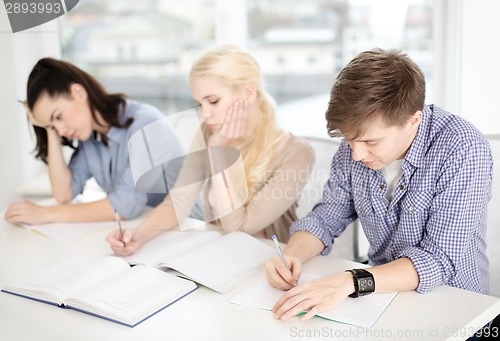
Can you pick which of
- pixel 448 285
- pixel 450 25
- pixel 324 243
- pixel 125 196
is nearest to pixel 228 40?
pixel 450 25

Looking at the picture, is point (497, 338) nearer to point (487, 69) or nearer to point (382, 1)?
point (487, 69)

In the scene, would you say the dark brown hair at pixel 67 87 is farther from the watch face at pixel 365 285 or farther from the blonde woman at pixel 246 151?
the watch face at pixel 365 285

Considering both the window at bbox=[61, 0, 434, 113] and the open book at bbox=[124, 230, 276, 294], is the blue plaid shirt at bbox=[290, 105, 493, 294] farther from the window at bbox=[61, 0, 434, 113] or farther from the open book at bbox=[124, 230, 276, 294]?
the window at bbox=[61, 0, 434, 113]

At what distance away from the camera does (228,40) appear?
10.3ft

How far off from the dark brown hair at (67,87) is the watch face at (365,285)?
3.68ft

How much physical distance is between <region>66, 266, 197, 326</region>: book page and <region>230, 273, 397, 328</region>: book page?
0.45 ft

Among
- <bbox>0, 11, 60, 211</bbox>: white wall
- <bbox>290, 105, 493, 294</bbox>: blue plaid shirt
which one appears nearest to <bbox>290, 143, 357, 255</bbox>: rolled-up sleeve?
<bbox>290, 105, 493, 294</bbox>: blue plaid shirt

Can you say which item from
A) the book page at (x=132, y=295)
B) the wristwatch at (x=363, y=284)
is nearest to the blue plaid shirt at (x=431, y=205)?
the wristwatch at (x=363, y=284)

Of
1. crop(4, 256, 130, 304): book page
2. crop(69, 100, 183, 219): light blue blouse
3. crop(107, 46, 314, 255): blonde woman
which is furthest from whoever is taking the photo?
crop(69, 100, 183, 219): light blue blouse

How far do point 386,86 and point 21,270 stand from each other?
990mm

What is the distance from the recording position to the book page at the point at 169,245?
153 centimetres

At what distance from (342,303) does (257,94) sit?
85 cm

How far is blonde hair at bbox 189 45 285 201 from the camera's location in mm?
1787

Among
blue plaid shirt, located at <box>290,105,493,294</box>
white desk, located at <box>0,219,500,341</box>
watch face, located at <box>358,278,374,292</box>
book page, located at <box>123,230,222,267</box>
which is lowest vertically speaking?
Answer: book page, located at <box>123,230,222,267</box>
